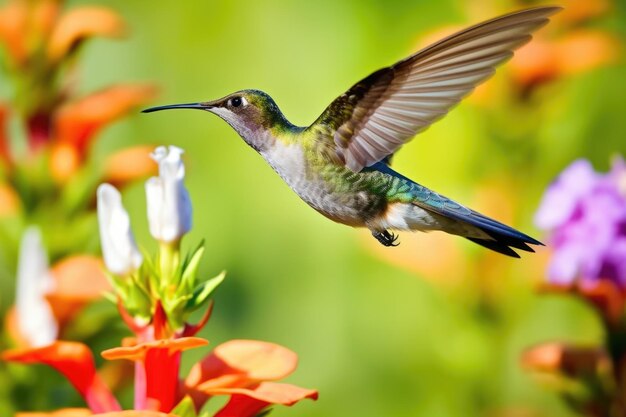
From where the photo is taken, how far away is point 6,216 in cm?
154

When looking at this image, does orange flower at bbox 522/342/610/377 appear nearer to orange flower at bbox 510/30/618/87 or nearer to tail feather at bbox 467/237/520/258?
tail feather at bbox 467/237/520/258

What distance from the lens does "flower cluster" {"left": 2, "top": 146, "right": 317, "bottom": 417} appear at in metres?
0.95

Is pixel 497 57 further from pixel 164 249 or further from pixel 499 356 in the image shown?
pixel 499 356

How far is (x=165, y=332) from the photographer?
3.17 feet

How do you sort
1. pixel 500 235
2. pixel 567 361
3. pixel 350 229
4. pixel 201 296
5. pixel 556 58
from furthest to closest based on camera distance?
pixel 350 229 → pixel 556 58 → pixel 567 361 → pixel 500 235 → pixel 201 296

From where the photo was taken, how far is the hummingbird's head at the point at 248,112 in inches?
46.0

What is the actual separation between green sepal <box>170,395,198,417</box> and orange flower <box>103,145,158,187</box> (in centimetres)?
70

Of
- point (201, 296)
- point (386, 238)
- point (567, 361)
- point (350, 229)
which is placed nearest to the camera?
point (201, 296)

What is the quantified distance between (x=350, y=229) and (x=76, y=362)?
4.98 feet

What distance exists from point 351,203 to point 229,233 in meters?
1.28

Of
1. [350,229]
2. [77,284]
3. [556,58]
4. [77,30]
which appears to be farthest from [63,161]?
[350,229]

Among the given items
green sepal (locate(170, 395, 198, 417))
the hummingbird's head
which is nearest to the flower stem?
green sepal (locate(170, 395, 198, 417))

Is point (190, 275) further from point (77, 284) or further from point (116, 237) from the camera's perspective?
point (77, 284)

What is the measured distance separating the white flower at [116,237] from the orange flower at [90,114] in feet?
1.84
